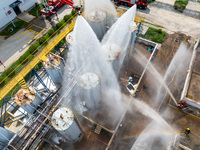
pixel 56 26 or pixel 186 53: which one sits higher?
pixel 186 53

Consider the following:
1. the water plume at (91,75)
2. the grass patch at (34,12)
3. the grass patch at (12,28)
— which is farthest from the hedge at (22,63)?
the grass patch at (34,12)

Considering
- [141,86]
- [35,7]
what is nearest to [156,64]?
[141,86]

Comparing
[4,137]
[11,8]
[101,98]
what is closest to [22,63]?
[4,137]

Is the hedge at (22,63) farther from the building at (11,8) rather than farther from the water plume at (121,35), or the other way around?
the building at (11,8)

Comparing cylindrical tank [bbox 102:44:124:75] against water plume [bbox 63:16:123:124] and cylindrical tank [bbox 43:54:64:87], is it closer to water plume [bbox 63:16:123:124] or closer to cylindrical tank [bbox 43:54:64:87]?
water plume [bbox 63:16:123:124]

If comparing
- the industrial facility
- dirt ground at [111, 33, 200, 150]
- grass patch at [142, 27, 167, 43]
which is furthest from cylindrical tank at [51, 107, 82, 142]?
grass patch at [142, 27, 167, 43]

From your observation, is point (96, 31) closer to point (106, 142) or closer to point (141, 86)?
point (141, 86)

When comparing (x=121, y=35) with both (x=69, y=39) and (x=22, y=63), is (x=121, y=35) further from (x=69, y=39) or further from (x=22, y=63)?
(x=22, y=63)
